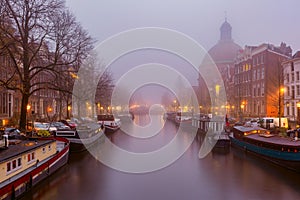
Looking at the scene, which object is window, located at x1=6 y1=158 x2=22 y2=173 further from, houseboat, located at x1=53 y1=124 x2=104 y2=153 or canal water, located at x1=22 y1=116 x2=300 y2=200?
houseboat, located at x1=53 y1=124 x2=104 y2=153

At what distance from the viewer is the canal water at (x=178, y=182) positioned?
17.9 metres

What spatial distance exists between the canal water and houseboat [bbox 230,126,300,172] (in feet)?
2.17

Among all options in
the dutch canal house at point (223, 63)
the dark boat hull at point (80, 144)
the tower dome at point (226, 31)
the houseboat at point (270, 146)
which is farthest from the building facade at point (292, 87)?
the tower dome at point (226, 31)

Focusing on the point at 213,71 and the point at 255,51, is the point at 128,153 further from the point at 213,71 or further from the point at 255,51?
the point at 213,71

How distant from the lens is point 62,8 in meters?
30.9

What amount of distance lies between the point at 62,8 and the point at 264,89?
4594 cm

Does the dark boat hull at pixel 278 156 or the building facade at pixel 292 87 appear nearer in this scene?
the dark boat hull at pixel 278 156

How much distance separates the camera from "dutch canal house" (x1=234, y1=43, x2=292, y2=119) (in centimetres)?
6209

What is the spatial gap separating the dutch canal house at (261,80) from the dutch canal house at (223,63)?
5.66 meters

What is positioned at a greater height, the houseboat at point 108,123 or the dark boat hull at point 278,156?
the houseboat at point 108,123

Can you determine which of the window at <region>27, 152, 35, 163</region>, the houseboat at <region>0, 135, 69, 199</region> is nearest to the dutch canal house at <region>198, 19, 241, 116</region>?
the houseboat at <region>0, 135, 69, 199</region>

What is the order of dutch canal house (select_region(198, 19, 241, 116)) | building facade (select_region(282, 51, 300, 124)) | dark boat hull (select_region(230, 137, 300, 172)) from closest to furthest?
dark boat hull (select_region(230, 137, 300, 172)) → building facade (select_region(282, 51, 300, 124)) → dutch canal house (select_region(198, 19, 241, 116))

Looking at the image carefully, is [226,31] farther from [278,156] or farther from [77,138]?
[278,156]

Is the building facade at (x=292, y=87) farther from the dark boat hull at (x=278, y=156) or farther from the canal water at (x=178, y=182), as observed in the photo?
the canal water at (x=178, y=182)
